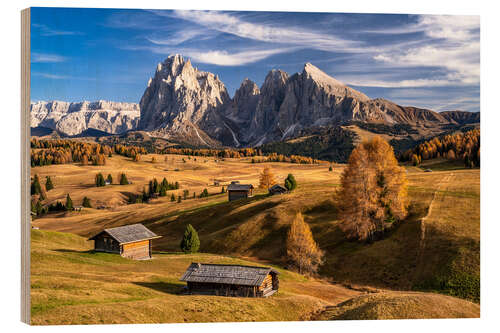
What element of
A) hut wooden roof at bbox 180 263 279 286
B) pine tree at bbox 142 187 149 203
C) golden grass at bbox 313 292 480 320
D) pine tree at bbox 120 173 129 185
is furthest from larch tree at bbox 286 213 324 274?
pine tree at bbox 120 173 129 185

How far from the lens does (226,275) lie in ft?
122

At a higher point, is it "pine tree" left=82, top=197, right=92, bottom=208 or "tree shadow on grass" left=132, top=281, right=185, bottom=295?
"tree shadow on grass" left=132, top=281, right=185, bottom=295

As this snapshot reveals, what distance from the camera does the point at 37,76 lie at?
28391 millimetres

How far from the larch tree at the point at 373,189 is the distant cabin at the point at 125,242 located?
2561 centimetres

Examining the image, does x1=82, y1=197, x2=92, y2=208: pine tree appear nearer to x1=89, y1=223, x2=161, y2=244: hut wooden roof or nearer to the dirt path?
x1=89, y1=223, x2=161, y2=244: hut wooden roof

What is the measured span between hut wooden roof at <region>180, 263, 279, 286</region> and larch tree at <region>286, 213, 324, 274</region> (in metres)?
12.9

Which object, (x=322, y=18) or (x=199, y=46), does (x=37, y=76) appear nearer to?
(x=199, y=46)

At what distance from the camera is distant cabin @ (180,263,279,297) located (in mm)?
36562

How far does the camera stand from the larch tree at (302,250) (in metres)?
50.1

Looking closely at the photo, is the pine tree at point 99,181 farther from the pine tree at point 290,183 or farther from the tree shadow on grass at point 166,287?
the tree shadow on grass at point 166,287

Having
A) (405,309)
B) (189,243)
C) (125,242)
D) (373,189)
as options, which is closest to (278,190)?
(189,243)

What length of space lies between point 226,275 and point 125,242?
65.0 ft
